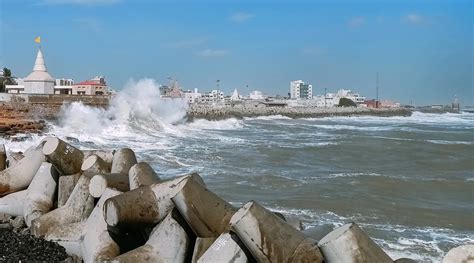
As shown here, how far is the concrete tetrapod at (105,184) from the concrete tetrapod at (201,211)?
1.07 metres

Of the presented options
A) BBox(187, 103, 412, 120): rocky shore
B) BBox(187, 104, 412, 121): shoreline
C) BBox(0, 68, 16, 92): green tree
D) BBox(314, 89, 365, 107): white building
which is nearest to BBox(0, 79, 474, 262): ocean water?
BBox(187, 104, 412, 121): shoreline

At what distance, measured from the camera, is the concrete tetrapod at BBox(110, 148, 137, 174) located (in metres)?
5.52

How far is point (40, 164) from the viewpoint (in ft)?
20.3

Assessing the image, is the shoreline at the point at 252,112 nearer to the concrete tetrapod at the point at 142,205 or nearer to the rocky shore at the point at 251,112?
the rocky shore at the point at 251,112

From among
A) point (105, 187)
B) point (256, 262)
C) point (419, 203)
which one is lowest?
point (419, 203)

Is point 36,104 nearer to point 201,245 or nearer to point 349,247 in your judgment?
point 201,245

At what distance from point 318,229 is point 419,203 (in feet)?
20.2

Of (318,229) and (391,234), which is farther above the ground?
(318,229)

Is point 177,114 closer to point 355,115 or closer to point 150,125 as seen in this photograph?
point 150,125

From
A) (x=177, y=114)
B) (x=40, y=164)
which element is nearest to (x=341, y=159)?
(x=40, y=164)

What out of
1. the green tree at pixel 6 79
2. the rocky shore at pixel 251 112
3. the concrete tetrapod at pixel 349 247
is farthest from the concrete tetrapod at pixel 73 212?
the green tree at pixel 6 79

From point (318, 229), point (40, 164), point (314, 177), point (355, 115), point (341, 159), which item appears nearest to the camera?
point (318, 229)

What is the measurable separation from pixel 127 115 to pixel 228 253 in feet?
103

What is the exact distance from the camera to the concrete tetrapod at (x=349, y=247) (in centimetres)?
334
